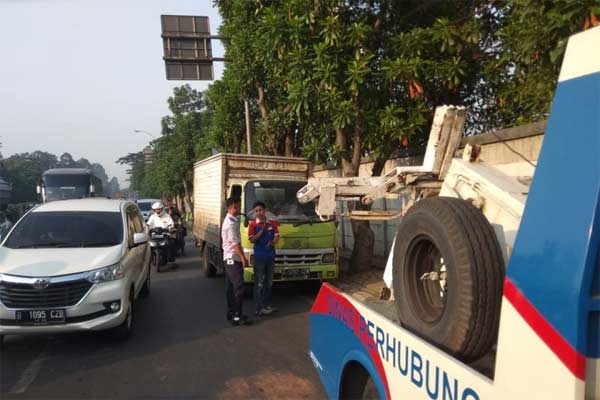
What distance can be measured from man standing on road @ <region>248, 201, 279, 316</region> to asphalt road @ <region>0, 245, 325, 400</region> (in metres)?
0.34

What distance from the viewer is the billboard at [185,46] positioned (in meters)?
15.8

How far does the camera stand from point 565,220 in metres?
1.50

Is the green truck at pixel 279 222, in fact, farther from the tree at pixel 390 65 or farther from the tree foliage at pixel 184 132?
the tree foliage at pixel 184 132

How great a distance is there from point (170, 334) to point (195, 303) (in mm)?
1889

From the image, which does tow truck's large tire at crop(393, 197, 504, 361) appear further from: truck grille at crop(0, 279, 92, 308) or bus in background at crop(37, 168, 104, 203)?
bus in background at crop(37, 168, 104, 203)

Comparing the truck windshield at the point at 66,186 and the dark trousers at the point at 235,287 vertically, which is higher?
the truck windshield at the point at 66,186

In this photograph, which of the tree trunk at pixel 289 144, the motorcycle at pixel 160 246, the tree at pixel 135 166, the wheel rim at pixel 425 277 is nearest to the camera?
the wheel rim at pixel 425 277

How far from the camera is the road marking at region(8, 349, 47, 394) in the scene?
14.6 ft

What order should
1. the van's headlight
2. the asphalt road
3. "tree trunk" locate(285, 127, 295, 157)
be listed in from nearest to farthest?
the asphalt road < the van's headlight < "tree trunk" locate(285, 127, 295, 157)

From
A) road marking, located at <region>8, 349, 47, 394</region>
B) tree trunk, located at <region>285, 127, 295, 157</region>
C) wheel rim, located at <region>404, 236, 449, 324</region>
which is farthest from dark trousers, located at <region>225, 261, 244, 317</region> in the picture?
tree trunk, located at <region>285, 127, 295, 157</region>

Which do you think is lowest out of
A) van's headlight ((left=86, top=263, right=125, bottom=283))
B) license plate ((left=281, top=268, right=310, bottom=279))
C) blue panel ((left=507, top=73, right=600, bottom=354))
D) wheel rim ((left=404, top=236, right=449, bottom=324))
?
license plate ((left=281, top=268, right=310, bottom=279))

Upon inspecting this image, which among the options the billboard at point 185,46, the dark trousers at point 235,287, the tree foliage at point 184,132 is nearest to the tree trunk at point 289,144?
the billboard at point 185,46

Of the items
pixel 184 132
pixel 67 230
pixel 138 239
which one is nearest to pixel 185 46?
pixel 67 230

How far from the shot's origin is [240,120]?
58.3 ft
